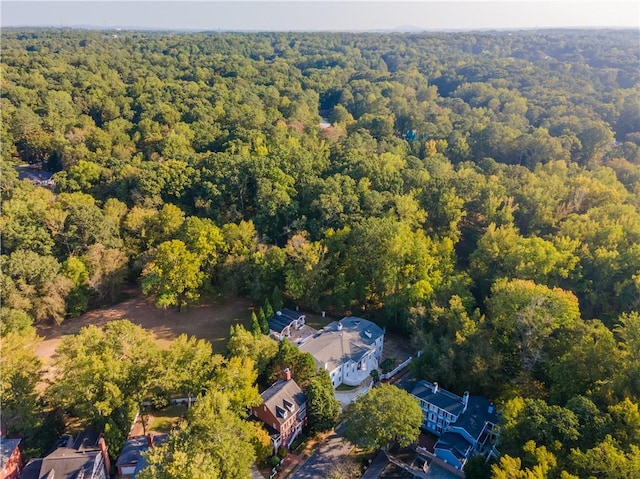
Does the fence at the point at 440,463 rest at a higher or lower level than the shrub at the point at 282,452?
lower

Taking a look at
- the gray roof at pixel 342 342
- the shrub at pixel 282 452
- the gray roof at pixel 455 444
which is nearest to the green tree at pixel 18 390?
the shrub at pixel 282 452

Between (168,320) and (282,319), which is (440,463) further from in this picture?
(168,320)

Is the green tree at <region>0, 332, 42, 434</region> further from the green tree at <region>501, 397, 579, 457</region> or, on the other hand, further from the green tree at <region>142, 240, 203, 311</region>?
the green tree at <region>501, 397, 579, 457</region>

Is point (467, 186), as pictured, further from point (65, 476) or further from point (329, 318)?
point (65, 476)

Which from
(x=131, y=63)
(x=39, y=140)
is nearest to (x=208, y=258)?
(x=39, y=140)

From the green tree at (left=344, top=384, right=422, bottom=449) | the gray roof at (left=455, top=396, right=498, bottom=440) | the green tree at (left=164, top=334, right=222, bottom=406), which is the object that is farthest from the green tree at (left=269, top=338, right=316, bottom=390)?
the gray roof at (left=455, top=396, right=498, bottom=440)

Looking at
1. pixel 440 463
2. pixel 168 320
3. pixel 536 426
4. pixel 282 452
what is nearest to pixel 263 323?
pixel 168 320

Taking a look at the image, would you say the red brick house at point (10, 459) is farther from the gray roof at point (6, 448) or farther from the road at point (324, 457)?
the road at point (324, 457)
